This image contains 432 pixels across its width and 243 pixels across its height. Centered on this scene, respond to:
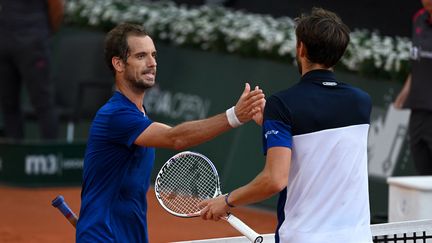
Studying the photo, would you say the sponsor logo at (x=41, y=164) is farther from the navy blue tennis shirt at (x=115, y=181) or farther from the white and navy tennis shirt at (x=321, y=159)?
the white and navy tennis shirt at (x=321, y=159)

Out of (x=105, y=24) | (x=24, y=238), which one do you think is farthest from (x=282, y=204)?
(x=105, y=24)

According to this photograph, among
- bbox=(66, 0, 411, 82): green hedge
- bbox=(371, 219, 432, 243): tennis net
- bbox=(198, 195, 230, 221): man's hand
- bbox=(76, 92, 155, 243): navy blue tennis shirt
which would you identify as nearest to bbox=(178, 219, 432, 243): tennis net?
bbox=(371, 219, 432, 243): tennis net

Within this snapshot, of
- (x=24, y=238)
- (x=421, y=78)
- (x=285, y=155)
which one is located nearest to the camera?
(x=285, y=155)

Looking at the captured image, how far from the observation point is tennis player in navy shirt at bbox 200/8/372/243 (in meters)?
4.16

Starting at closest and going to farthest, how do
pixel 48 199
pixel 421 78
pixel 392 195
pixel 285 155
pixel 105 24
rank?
pixel 285 155 < pixel 392 195 < pixel 421 78 < pixel 48 199 < pixel 105 24

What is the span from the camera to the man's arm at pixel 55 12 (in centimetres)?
1123

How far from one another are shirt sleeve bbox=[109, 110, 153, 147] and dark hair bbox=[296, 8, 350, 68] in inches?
32.2

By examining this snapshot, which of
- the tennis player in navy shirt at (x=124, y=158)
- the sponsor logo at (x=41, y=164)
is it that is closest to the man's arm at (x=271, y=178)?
the tennis player in navy shirt at (x=124, y=158)

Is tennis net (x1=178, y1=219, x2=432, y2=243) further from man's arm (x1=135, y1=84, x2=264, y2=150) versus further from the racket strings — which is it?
man's arm (x1=135, y1=84, x2=264, y2=150)

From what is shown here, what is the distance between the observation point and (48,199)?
10.8m

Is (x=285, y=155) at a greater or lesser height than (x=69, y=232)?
greater

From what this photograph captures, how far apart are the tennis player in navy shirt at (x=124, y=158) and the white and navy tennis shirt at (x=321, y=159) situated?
1.74 ft

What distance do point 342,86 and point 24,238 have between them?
5.16 meters

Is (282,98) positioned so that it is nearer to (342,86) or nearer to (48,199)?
(342,86)
